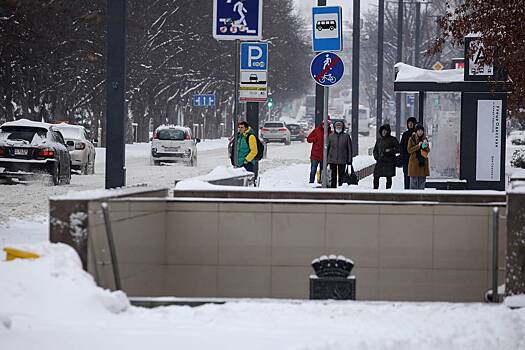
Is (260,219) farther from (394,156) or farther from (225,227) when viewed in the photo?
(394,156)

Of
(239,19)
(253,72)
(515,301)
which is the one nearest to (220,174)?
(239,19)

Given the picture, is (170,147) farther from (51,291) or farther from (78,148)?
(51,291)

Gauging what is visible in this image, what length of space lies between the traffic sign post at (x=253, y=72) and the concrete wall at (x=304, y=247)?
38.3ft

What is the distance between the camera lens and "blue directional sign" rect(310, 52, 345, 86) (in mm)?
18859

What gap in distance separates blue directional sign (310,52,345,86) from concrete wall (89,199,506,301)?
24.0 ft

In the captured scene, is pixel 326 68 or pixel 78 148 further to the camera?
pixel 78 148

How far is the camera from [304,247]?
462 inches

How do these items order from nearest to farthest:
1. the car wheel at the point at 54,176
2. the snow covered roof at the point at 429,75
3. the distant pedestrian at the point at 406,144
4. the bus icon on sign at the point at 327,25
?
the bus icon on sign at the point at 327,25, the distant pedestrian at the point at 406,144, the snow covered roof at the point at 429,75, the car wheel at the point at 54,176

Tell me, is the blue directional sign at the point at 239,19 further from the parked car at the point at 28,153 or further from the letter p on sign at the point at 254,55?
the parked car at the point at 28,153

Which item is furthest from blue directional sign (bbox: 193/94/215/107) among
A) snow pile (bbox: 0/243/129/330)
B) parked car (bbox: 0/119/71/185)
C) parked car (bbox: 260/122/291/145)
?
snow pile (bbox: 0/243/129/330)

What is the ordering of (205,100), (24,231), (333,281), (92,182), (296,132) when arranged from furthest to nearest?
(296,132)
(205,100)
(92,182)
(24,231)
(333,281)

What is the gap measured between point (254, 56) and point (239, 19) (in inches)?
124

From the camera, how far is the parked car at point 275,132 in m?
86.1

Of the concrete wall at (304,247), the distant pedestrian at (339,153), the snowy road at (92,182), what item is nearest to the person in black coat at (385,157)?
the distant pedestrian at (339,153)
